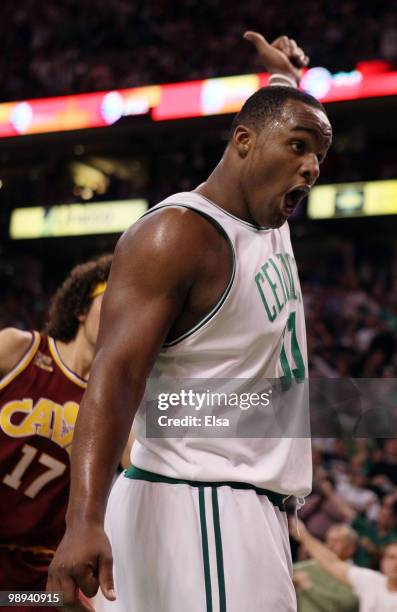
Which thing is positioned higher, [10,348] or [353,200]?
[353,200]

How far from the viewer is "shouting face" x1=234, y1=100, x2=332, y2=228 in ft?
4.95

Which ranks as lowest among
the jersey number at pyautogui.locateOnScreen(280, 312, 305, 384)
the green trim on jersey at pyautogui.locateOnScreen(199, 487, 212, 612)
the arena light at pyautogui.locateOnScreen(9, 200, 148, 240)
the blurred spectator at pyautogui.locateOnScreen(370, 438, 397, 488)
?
the green trim on jersey at pyautogui.locateOnScreen(199, 487, 212, 612)

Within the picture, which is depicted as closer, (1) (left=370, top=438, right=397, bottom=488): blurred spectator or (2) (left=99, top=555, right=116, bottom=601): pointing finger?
(2) (left=99, top=555, right=116, bottom=601): pointing finger

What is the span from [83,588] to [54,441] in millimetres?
1316

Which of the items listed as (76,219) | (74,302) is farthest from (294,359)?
(76,219)

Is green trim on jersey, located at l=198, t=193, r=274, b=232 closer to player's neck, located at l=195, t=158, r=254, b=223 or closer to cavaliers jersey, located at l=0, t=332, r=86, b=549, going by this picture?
player's neck, located at l=195, t=158, r=254, b=223

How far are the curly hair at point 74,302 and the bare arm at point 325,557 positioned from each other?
197 cm

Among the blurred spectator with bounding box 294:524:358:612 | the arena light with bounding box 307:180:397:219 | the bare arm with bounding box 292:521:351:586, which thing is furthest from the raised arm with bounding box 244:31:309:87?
the arena light with bounding box 307:180:397:219

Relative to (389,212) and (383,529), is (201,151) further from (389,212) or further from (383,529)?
(383,529)

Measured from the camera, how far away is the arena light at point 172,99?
30.6ft

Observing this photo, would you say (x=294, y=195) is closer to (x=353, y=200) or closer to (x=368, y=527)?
(x=368, y=527)

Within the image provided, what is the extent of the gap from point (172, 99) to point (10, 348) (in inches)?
320

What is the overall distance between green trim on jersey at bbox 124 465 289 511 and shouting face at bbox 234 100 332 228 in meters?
0.46

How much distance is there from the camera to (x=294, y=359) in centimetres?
163
